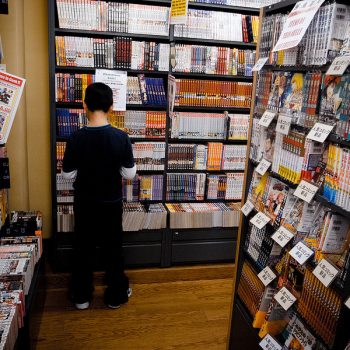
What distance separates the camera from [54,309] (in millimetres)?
3033

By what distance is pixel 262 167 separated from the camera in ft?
6.66

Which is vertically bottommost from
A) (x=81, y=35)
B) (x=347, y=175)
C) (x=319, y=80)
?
(x=347, y=175)

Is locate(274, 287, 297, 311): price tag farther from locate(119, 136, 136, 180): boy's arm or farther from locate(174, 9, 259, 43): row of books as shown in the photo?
locate(174, 9, 259, 43): row of books

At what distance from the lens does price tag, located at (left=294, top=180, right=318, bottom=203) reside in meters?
1.62

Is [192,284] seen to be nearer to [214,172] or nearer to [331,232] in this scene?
[214,172]

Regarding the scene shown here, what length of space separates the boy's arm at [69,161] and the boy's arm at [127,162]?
12.4 inches

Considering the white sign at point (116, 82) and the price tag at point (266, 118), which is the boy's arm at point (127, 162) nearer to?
the white sign at point (116, 82)

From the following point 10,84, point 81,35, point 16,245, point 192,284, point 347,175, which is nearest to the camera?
point 347,175

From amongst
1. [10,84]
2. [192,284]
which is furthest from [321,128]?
[192,284]

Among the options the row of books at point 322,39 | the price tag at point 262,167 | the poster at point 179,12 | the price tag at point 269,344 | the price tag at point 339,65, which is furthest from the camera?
the poster at point 179,12

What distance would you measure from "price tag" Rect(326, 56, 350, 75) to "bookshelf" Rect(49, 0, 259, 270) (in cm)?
201

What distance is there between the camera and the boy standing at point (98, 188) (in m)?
2.63

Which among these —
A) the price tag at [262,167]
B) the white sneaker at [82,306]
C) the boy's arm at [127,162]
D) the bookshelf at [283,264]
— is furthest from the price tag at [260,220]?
the white sneaker at [82,306]

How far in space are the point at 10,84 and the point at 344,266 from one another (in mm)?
1918
